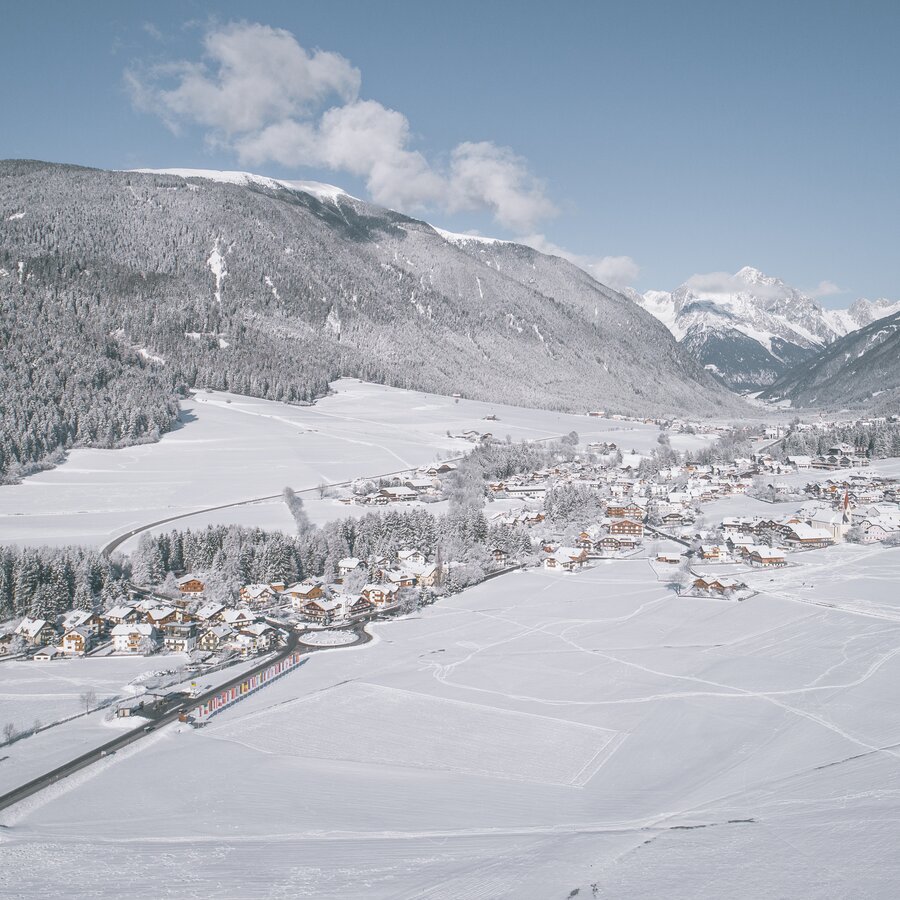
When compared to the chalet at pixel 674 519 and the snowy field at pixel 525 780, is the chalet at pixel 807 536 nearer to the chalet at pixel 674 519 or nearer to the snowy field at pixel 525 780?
the chalet at pixel 674 519

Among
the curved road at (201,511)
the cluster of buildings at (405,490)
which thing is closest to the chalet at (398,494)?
the cluster of buildings at (405,490)

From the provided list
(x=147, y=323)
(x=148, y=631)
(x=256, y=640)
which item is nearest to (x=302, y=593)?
(x=256, y=640)

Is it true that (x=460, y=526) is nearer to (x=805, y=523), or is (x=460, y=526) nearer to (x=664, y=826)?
(x=805, y=523)

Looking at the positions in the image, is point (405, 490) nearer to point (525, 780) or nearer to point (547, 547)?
point (547, 547)

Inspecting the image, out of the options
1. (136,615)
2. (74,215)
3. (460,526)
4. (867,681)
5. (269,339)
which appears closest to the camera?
(867,681)

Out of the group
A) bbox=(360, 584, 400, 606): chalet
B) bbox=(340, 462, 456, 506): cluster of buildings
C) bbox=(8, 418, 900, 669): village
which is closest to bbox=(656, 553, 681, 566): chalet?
bbox=(8, 418, 900, 669): village

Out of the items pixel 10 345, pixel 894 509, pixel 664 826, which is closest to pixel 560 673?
pixel 664 826
